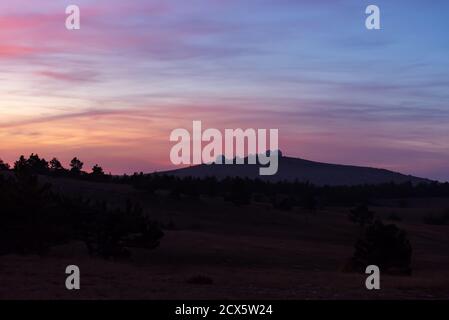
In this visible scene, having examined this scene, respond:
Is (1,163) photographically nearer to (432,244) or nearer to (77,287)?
(432,244)

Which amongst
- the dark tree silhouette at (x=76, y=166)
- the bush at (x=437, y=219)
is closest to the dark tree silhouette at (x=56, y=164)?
the dark tree silhouette at (x=76, y=166)

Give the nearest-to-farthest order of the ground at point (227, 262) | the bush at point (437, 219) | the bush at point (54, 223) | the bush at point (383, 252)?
the ground at point (227, 262) → the bush at point (54, 223) → the bush at point (383, 252) → the bush at point (437, 219)

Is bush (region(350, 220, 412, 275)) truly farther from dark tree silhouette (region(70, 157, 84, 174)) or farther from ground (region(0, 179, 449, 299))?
dark tree silhouette (region(70, 157, 84, 174))

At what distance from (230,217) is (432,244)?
2545 cm

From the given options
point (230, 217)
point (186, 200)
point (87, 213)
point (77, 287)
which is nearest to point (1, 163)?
point (186, 200)

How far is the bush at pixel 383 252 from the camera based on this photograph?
35844mm

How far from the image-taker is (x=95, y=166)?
128m

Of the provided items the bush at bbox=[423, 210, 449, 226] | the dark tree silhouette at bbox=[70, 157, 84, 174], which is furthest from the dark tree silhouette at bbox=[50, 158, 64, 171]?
the bush at bbox=[423, 210, 449, 226]

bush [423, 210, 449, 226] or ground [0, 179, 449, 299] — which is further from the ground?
bush [423, 210, 449, 226]

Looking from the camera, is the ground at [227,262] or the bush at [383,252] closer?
the ground at [227,262]

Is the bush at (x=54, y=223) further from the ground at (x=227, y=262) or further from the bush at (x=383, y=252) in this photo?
the bush at (x=383, y=252)

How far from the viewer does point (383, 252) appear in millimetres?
36625

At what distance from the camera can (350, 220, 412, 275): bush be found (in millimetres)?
35844
